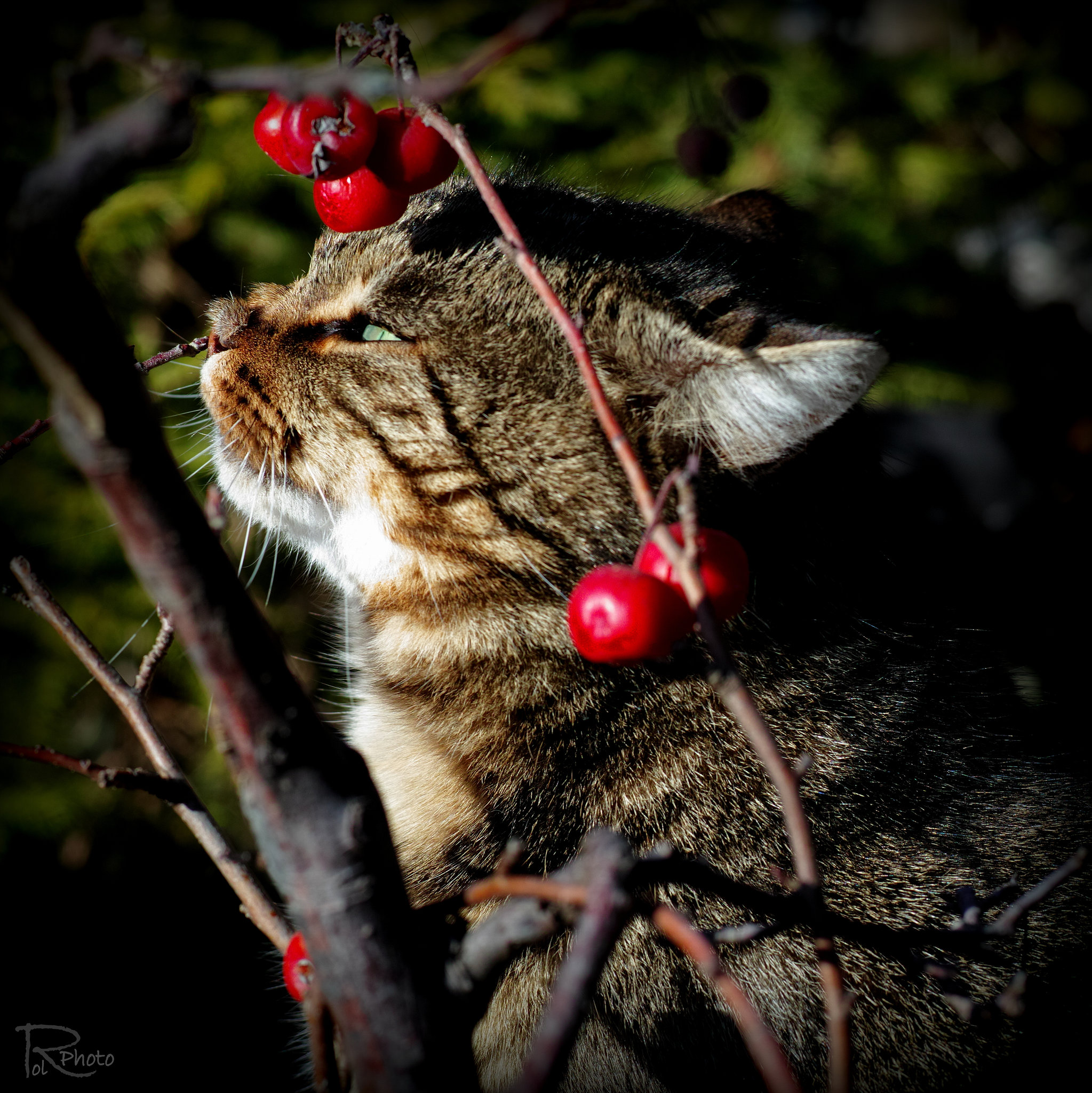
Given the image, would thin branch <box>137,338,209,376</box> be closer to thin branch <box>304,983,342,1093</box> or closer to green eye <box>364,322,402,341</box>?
green eye <box>364,322,402,341</box>

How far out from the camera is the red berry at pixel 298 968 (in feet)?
2.70

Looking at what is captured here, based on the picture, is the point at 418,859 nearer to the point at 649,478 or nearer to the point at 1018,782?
the point at 649,478

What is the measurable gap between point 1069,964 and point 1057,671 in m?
1.15

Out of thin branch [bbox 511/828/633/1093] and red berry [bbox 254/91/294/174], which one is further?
red berry [bbox 254/91/294/174]

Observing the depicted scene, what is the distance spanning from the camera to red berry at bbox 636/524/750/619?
78 centimetres

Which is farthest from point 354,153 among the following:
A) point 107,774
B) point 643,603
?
point 107,774

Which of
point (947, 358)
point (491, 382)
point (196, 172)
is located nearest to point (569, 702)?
point (491, 382)

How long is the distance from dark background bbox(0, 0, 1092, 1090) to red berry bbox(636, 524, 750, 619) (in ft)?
1.99

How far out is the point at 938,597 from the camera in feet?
5.07

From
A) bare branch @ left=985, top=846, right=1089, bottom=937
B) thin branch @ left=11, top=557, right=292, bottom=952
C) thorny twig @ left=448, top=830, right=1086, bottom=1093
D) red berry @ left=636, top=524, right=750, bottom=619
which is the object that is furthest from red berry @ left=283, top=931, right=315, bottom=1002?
bare branch @ left=985, top=846, right=1089, bottom=937

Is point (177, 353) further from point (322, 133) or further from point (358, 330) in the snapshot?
point (358, 330)

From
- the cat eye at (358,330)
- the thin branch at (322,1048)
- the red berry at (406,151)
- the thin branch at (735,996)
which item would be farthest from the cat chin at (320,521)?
the thin branch at (735,996)

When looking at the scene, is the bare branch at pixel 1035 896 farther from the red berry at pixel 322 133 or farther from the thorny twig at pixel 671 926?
the red berry at pixel 322 133

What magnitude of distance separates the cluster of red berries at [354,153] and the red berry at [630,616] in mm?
524
